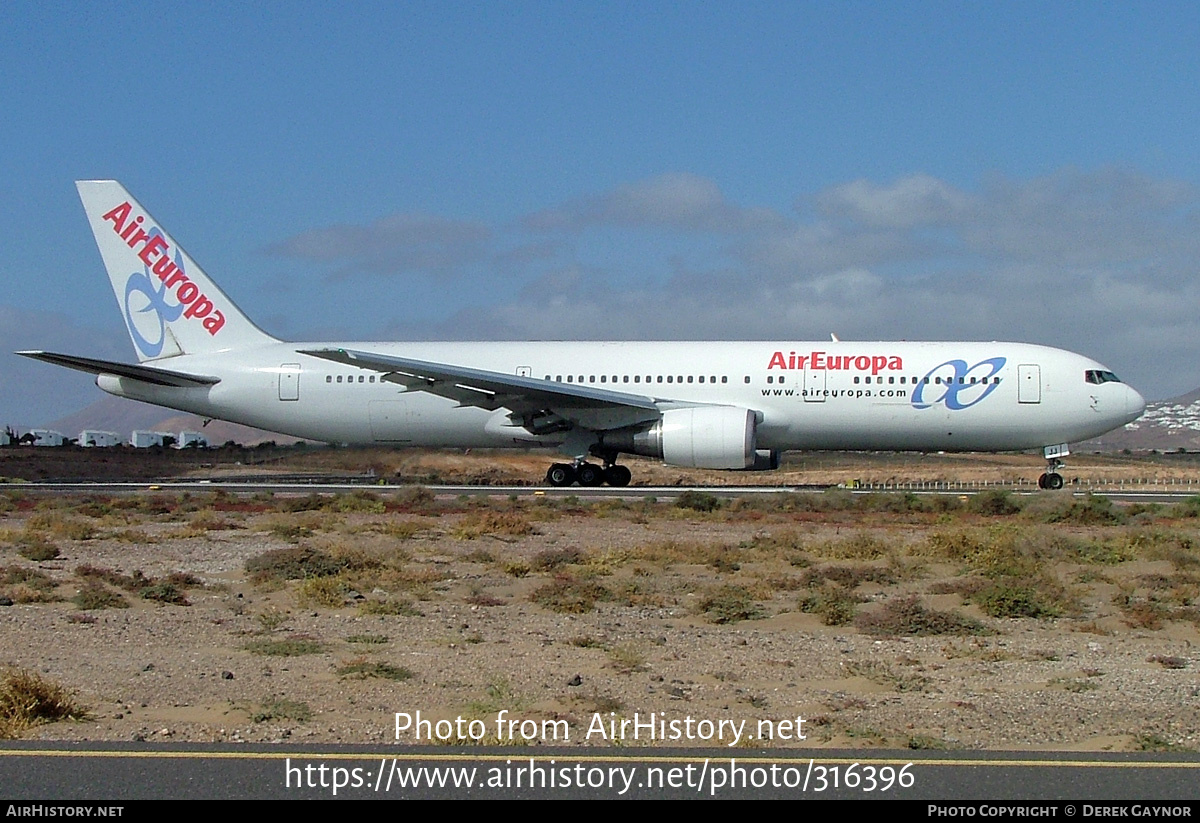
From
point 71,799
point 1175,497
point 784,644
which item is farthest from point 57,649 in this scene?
point 1175,497

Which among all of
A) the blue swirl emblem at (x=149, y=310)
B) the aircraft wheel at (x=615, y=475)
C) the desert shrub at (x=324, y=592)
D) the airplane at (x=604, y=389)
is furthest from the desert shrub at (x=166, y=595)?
the blue swirl emblem at (x=149, y=310)

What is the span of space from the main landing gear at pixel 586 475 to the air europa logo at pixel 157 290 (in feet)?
33.5

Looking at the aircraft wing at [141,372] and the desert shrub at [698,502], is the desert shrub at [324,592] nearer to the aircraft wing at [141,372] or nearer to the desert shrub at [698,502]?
the desert shrub at [698,502]

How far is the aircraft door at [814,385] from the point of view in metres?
27.9

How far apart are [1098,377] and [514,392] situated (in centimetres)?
1370

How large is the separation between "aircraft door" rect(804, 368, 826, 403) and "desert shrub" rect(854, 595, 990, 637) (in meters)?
16.2

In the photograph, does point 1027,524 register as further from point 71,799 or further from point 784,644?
point 71,799

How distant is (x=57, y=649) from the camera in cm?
984

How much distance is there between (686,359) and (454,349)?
6149mm

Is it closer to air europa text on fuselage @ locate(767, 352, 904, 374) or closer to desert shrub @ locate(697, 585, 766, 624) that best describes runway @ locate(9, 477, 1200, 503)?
air europa text on fuselage @ locate(767, 352, 904, 374)

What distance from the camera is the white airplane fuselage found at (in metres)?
27.7

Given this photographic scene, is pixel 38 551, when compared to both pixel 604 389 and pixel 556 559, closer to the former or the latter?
pixel 556 559

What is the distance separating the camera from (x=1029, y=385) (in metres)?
27.6

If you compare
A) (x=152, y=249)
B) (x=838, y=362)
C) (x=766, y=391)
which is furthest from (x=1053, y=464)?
(x=152, y=249)
